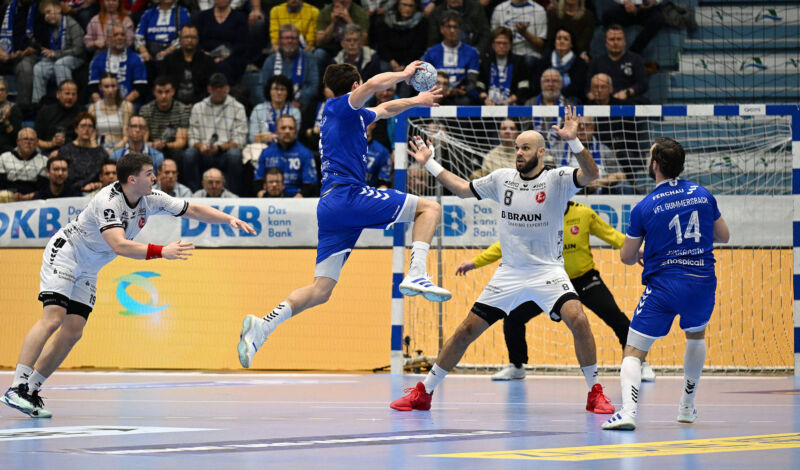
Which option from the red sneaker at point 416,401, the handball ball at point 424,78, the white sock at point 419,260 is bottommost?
the red sneaker at point 416,401

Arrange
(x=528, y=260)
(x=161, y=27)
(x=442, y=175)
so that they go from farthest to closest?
1. (x=161, y=27)
2. (x=442, y=175)
3. (x=528, y=260)

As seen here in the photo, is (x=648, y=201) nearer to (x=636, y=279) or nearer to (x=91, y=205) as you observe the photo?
(x=91, y=205)

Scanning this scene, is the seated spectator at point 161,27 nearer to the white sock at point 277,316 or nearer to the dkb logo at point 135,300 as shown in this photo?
the dkb logo at point 135,300

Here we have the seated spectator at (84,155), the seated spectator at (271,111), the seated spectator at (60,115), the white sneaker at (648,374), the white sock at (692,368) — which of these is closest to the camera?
the white sock at (692,368)

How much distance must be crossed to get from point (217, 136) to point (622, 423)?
38.1 ft

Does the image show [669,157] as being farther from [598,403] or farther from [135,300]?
[135,300]

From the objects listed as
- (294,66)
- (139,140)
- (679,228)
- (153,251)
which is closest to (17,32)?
(139,140)

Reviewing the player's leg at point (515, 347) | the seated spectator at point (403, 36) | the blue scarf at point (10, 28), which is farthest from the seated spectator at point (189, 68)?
Result: the player's leg at point (515, 347)

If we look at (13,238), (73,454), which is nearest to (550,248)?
(73,454)

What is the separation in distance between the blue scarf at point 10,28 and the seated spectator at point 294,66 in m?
5.10

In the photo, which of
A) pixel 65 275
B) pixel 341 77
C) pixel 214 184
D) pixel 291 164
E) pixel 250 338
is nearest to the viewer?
pixel 250 338

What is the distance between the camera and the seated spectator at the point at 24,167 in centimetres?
1781

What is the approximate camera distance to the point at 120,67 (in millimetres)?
19469

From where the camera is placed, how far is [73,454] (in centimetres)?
606
